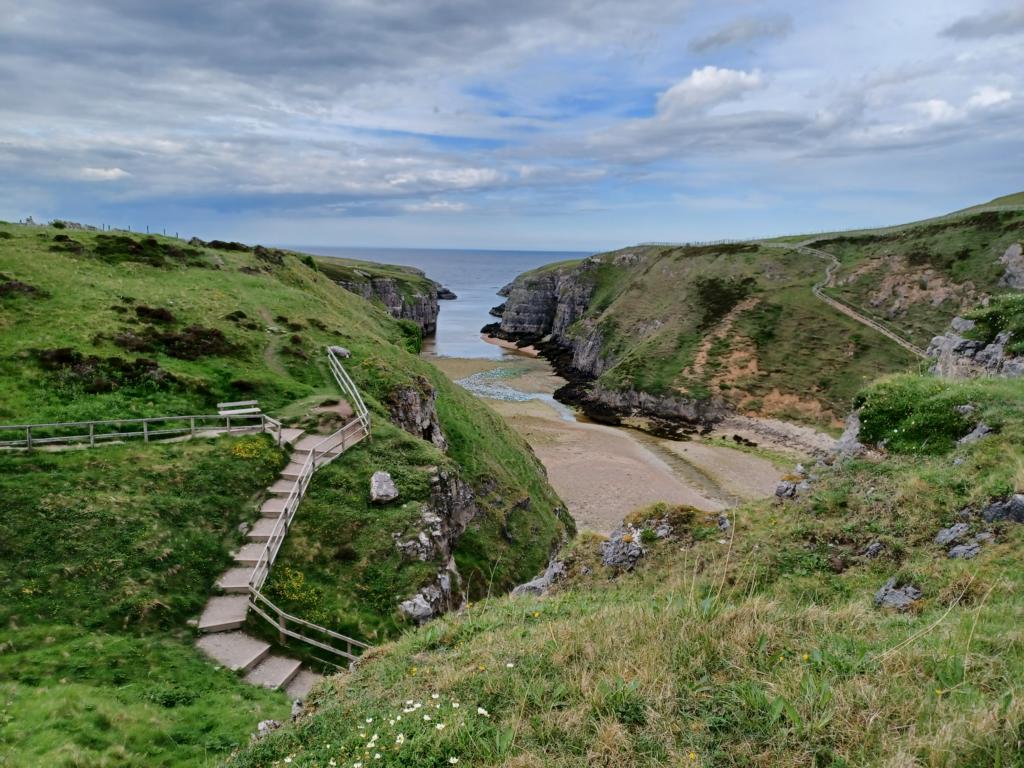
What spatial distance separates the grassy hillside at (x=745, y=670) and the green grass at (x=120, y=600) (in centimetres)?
473

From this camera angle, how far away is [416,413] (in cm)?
3375

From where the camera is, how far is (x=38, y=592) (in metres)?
15.7

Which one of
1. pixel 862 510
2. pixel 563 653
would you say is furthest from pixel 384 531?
pixel 862 510

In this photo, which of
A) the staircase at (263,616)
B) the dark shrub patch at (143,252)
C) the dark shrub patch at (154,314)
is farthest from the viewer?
the dark shrub patch at (143,252)

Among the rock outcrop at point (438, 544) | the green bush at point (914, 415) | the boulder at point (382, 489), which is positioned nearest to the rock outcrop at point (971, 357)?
the green bush at point (914, 415)

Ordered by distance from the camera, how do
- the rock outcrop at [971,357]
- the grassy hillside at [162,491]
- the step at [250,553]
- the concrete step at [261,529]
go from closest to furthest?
1. the grassy hillside at [162,491]
2. the step at [250,553]
3. the concrete step at [261,529]
4. the rock outcrop at [971,357]

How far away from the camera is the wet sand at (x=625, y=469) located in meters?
45.6

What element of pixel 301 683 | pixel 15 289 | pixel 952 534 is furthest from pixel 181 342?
pixel 952 534

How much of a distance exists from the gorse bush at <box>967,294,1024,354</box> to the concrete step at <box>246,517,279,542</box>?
3689 centimetres

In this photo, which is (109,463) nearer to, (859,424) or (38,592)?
(38,592)

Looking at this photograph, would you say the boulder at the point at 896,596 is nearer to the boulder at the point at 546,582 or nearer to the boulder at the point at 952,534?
the boulder at the point at 952,534

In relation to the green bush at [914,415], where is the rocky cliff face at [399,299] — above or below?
above

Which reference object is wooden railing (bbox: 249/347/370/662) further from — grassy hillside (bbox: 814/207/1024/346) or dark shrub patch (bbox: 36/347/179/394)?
grassy hillside (bbox: 814/207/1024/346)

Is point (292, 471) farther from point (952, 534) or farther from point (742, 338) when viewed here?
point (742, 338)
